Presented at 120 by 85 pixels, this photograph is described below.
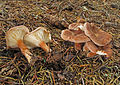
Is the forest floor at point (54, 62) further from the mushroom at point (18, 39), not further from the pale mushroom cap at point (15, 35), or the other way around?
the pale mushroom cap at point (15, 35)

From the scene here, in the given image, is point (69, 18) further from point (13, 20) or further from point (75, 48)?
point (13, 20)

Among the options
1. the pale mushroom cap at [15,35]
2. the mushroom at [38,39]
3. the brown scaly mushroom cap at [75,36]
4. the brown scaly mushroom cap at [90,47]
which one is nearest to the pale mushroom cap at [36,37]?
the mushroom at [38,39]

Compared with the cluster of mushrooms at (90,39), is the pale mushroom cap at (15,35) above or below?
above

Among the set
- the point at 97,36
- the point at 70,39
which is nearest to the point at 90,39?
the point at 97,36

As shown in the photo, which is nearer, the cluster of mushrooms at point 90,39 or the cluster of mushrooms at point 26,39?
the cluster of mushrooms at point 26,39

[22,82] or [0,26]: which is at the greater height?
[0,26]

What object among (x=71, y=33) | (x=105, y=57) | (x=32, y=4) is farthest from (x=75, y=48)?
(x=32, y=4)
